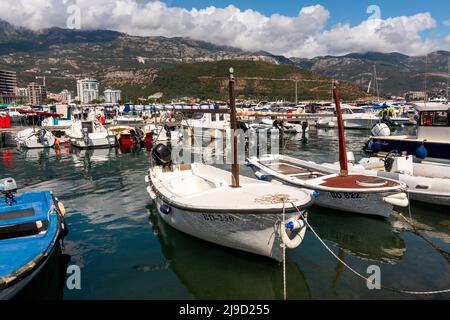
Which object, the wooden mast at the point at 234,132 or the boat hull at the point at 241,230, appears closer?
the boat hull at the point at 241,230

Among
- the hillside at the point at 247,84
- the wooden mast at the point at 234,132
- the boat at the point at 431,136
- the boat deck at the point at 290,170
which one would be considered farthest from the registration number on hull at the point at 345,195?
the hillside at the point at 247,84

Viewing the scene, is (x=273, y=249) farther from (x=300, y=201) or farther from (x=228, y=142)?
(x=228, y=142)

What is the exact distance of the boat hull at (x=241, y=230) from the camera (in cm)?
999

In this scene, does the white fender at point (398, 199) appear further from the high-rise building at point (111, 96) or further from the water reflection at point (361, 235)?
the high-rise building at point (111, 96)

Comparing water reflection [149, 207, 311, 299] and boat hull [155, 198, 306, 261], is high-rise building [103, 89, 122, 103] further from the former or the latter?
boat hull [155, 198, 306, 261]

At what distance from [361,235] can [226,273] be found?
19.9 feet

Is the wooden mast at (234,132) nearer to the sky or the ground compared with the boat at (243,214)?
nearer to the sky

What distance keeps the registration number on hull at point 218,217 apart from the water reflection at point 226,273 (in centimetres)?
130

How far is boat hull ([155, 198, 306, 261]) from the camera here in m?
9.99

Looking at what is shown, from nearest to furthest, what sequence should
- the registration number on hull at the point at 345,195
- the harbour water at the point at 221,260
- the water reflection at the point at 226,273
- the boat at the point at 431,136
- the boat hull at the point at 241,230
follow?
the water reflection at the point at 226,273 → the harbour water at the point at 221,260 → the boat hull at the point at 241,230 → the registration number on hull at the point at 345,195 → the boat at the point at 431,136

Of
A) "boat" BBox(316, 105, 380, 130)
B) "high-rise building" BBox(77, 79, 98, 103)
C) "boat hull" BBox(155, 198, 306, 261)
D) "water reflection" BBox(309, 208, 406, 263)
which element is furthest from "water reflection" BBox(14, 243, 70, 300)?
"high-rise building" BBox(77, 79, 98, 103)

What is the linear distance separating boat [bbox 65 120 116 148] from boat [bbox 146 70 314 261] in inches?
1161

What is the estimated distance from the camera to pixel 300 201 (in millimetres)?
10125
